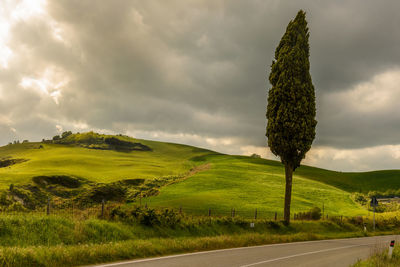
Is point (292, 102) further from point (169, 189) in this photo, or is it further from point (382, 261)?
point (169, 189)

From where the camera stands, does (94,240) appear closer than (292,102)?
Yes

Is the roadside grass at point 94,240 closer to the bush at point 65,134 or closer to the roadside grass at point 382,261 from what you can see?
the roadside grass at point 382,261

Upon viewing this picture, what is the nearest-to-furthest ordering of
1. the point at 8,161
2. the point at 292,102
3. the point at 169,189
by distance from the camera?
the point at 292,102 < the point at 169,189 < the point at 8,161

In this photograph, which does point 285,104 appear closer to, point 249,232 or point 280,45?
point 280,45

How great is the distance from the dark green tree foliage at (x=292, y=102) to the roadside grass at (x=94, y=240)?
9441 millimetres

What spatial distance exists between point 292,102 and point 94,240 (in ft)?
65.1

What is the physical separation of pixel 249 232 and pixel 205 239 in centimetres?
630

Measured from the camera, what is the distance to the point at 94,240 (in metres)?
13.8

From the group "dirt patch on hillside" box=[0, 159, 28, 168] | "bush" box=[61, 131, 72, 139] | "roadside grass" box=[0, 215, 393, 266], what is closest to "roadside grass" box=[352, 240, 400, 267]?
"roadside grass" box=[0, 215, 393, 266]

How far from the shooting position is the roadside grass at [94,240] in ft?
34.4

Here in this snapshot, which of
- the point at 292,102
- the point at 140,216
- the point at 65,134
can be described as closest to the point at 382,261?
the point at 140,216

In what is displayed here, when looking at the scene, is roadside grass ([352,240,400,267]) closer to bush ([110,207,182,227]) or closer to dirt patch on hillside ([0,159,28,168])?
bush ([110,207,182,227])

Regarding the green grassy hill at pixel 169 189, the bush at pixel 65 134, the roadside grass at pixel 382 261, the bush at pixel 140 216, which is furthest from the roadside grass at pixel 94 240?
the bush at pixel 65 134

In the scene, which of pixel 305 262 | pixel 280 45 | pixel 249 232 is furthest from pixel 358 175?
pixel 305 262
